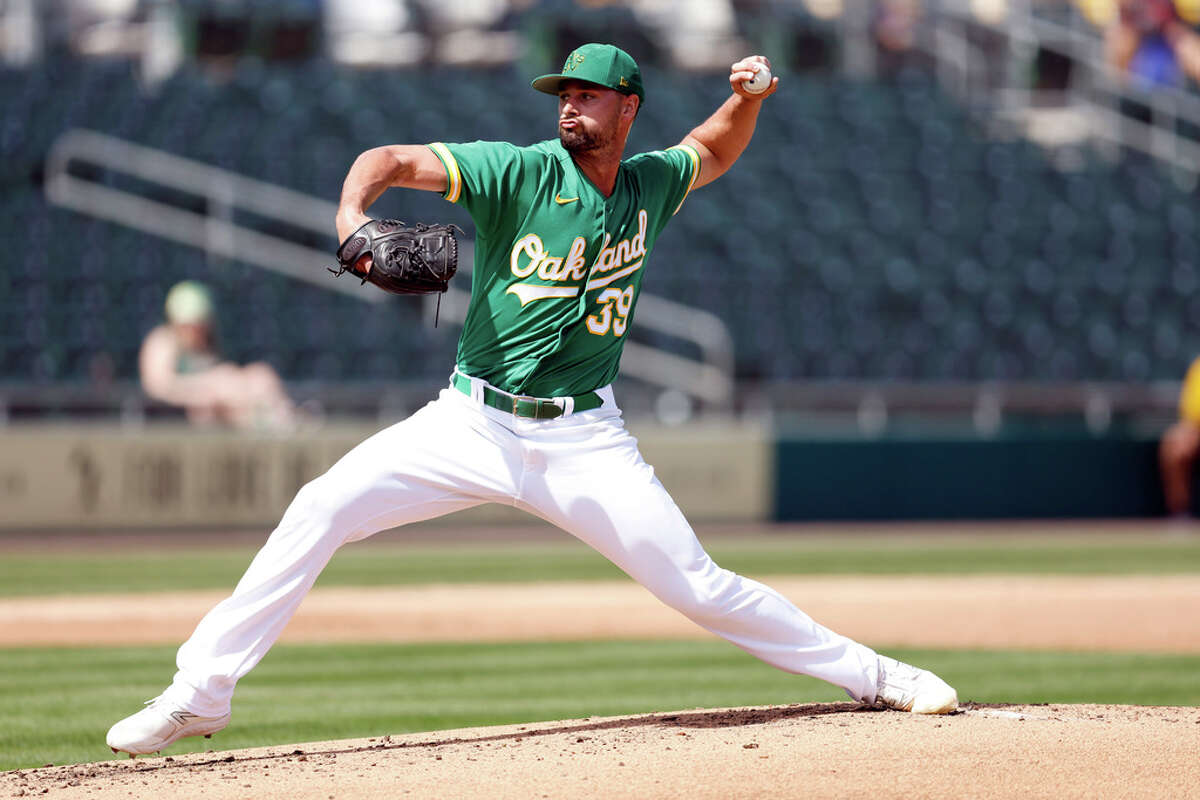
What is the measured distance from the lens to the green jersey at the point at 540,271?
14.1 ft

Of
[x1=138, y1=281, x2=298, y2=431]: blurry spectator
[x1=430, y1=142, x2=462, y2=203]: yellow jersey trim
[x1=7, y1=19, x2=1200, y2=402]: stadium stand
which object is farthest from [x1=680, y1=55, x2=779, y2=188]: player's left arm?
[x1=7, y1=19, x2=1200, y2=402]: stadium stand

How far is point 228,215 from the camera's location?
1773 cm

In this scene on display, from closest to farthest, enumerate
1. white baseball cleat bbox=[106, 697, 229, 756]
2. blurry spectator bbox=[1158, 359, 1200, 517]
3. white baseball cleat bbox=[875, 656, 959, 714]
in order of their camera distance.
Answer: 1. white baseball cleat bbox=[106, 697, 229, 756]
2. white baseball cleat bbox=[875, 656, 959, 714]
3. blurry spectator bbox=[1158, 359, 1200, 517]

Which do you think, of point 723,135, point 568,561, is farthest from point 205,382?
point 723,135

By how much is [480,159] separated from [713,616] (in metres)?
1.35

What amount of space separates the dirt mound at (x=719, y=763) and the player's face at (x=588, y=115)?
5.18ft

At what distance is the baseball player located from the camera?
419 cm

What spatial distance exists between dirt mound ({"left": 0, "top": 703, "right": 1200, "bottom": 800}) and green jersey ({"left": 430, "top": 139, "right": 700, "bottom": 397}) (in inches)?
38.0

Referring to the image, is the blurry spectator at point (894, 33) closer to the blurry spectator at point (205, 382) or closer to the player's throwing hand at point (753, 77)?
the blurry spectator at point (205, 382)

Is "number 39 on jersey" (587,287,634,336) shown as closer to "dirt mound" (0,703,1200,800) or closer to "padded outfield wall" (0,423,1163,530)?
"dirt mound" (0,703,1200,800)

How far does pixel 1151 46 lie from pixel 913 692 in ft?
68.6

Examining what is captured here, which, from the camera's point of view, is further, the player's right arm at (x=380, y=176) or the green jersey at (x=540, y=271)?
the green jersey at (x=540, y=271)

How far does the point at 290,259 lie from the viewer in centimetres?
1739

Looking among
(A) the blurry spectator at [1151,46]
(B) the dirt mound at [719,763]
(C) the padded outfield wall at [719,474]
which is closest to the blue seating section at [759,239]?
(A) the blurry spectator at [1151,46]
